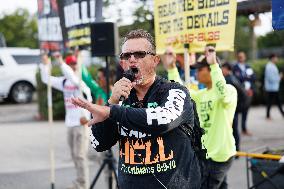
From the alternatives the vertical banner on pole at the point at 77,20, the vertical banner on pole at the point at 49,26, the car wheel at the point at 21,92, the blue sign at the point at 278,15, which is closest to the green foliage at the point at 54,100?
the car wheel at the point at 21,92

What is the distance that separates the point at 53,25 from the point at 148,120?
4.93m

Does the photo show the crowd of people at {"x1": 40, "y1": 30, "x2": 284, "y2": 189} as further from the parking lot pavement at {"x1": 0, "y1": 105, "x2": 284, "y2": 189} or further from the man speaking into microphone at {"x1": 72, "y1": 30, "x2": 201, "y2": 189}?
the parking lot pavement at {"x1": 0, "y1": 105, "x2": 284, "y2": 189}

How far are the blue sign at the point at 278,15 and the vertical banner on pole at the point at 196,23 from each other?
2.33 feet

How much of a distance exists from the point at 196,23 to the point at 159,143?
2.28m

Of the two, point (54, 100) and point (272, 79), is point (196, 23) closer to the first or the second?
point (272, 79)

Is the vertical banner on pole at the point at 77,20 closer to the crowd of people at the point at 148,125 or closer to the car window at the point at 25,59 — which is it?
the crowd of people at the point at 148,125

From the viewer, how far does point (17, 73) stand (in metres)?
19.5

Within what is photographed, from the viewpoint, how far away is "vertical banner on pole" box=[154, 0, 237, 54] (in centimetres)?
459

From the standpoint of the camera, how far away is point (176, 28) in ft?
16.6

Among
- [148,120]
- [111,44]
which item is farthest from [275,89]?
[148,120]

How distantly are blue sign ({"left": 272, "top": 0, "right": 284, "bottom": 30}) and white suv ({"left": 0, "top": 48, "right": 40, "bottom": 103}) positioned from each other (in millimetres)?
16464

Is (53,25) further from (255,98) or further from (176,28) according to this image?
(255,98)

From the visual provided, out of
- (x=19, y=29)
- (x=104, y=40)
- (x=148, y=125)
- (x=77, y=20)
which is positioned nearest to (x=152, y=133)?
(x=148, y=125)

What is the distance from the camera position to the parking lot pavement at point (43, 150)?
305 inches
